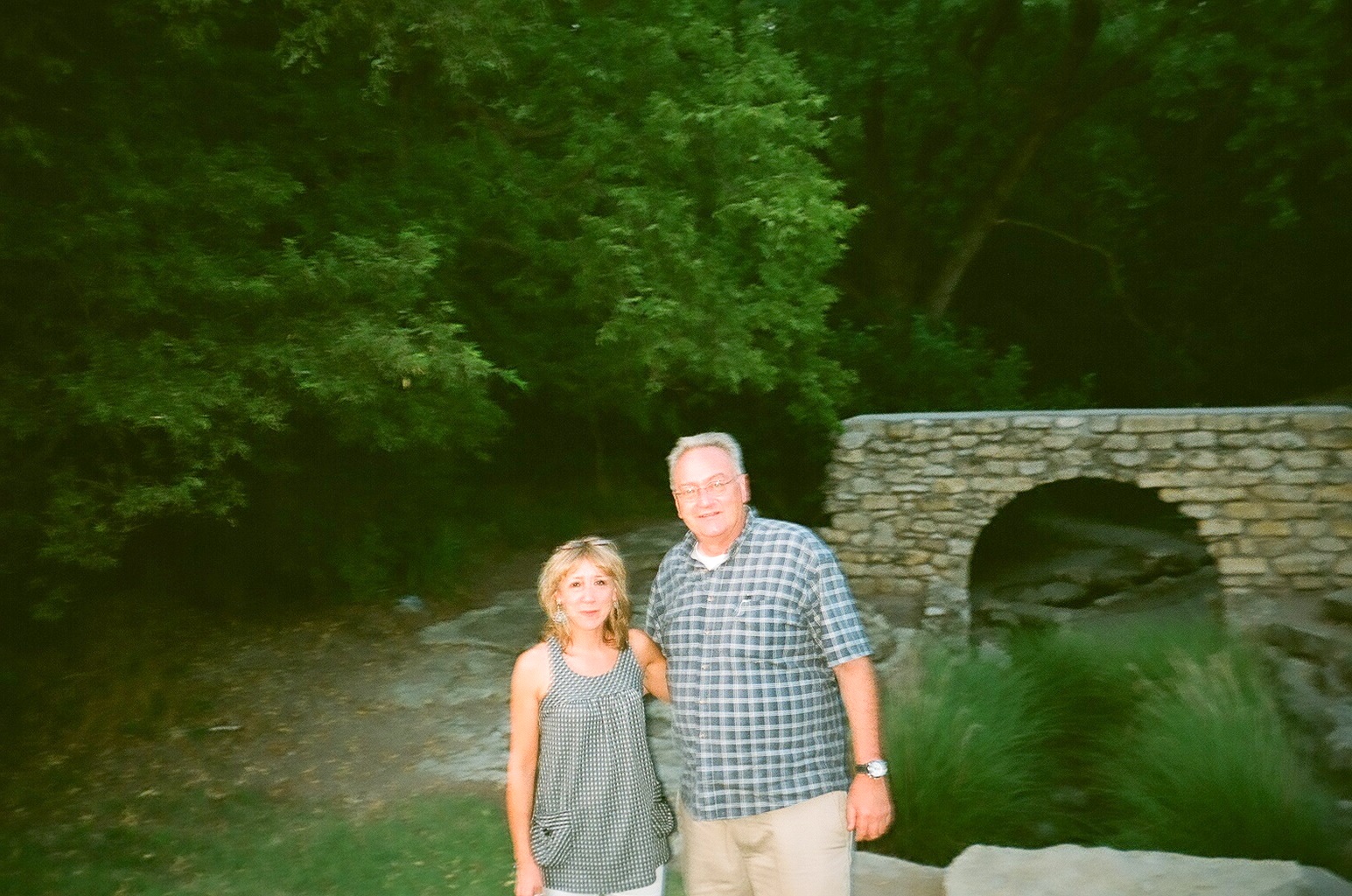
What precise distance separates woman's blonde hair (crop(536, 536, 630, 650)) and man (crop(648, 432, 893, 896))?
157 mm

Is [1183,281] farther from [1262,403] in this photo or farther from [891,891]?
[891,891]

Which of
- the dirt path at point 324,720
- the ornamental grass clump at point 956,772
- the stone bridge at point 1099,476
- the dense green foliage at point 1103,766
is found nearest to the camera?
the dense green foliage at point 1103,766

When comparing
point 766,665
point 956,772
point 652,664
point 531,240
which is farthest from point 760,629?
point 531,240

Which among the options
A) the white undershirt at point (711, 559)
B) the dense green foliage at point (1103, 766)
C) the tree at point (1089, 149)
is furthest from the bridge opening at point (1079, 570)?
the white undershirt at point (711, 559)

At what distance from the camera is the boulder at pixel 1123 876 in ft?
10.8

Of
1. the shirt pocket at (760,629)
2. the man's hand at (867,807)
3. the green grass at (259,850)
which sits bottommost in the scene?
the green grass at (259,850)

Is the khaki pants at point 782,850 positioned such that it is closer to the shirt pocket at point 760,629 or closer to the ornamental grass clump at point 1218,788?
the shirt pocket at point 760,629

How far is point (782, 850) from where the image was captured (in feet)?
8.79

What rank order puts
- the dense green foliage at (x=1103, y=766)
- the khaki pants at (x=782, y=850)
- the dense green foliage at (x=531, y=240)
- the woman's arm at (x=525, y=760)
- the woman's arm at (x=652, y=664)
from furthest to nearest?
the dense green foliage at (x=531, y=240) → the dense green foliage at (x=1103, y=766) → the woman's arm at (x=652, y=664) → the khaki pants at (x=782, y=850) → the woman's arm at (x=525, y=760)

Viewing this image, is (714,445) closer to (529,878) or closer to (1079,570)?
(529,878)

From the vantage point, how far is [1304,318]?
1695cm

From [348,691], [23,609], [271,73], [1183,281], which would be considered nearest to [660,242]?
[271,73]

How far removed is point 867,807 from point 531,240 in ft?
22.4

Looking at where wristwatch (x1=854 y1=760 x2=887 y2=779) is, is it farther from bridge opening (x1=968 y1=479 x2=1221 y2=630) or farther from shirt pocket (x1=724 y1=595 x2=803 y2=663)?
bridge opening (x1=968 y1=479 x2=1221 y2=630)
